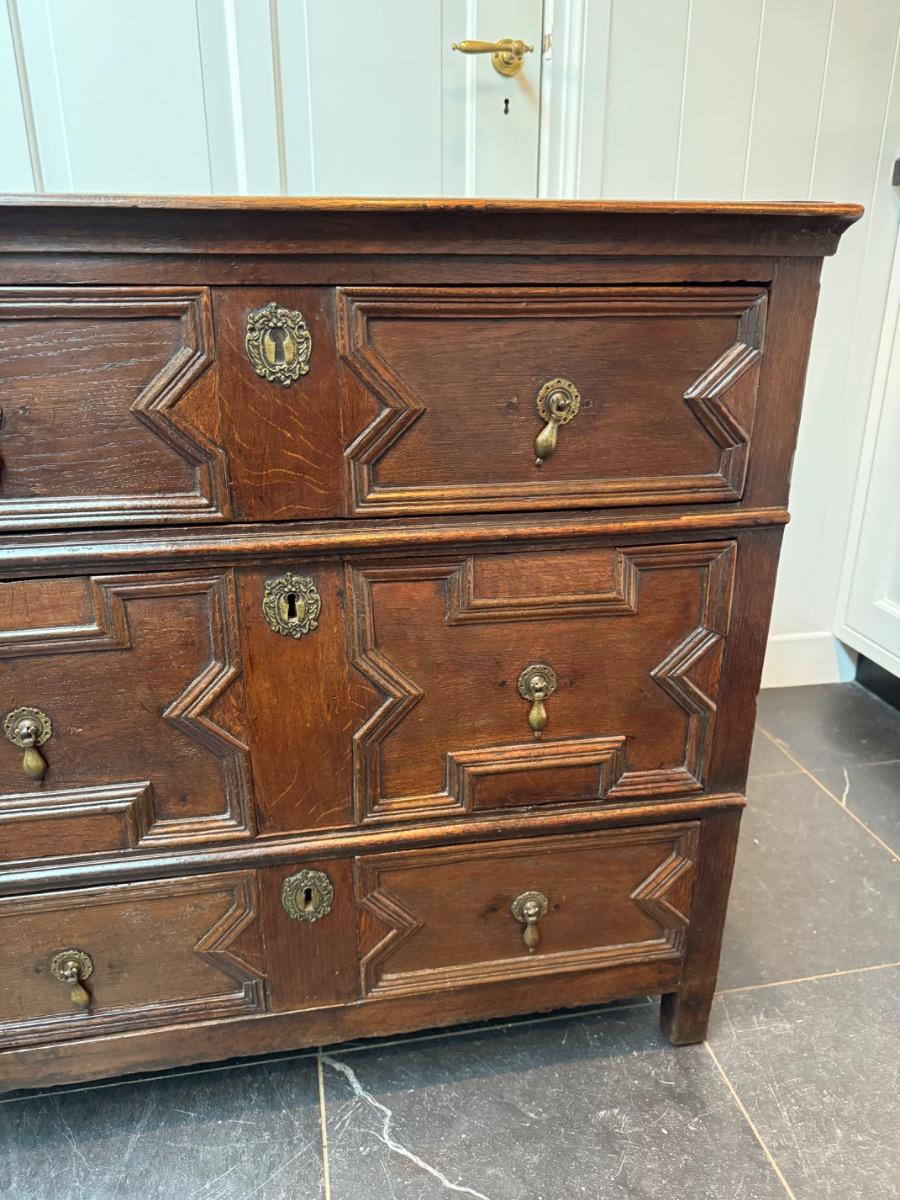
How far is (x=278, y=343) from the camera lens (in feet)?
2.53

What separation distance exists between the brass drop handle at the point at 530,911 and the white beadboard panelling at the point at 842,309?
122cm

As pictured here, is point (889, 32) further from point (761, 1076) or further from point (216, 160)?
point (761, 1076)

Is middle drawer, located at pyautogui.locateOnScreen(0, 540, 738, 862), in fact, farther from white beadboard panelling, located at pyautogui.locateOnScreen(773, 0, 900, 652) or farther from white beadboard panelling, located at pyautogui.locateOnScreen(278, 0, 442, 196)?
white beadboard panelling, located at pyautogui.locateOnScreen(773, 0, 900, 652)

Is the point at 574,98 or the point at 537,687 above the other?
the point at 574,98

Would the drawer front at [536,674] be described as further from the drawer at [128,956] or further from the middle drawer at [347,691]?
the drawer at [128,956]

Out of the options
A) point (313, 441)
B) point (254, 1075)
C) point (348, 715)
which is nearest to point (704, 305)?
point (313, 441)

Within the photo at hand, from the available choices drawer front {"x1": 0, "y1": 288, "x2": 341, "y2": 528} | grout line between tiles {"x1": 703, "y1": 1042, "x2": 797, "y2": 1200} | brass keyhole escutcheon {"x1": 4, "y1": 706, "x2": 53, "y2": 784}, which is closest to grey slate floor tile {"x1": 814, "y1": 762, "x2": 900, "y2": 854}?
grout line between tiles {"x1": 703, "y1": 1042, "x2": 797, "y2": 1200}

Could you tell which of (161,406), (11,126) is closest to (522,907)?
(161,406)

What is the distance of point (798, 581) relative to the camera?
199 centimetres

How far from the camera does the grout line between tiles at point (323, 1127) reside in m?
0.97

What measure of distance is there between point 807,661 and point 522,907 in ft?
4.37

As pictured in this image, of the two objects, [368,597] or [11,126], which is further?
[11,126]

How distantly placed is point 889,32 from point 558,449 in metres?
1.40

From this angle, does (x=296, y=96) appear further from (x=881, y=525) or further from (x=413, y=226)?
(x=881, y=525)
